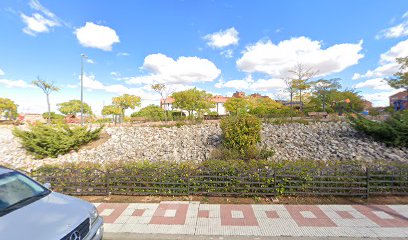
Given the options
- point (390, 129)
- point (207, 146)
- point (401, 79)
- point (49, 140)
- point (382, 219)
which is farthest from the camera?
point (401, 79)

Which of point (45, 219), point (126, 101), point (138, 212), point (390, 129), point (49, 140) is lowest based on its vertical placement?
point (138, 212)

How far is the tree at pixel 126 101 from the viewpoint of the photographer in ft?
107

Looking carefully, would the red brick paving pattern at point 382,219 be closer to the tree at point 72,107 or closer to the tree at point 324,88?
the tree at point 324,88

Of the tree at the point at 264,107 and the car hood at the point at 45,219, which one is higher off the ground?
the tree at the point at 264,107

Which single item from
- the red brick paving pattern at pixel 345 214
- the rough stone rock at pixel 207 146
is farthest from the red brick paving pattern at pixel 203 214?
the rough stone rock at pixel 207 146

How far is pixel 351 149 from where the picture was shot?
28.8 ft

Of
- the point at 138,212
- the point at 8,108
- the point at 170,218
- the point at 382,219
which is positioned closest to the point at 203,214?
the point at 170,218

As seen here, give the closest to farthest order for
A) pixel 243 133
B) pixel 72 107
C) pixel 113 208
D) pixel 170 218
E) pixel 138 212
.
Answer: pixel 170 218 < pixel 138 212 < pixel 113 208 < pixel 243 133 < pixel 72 107

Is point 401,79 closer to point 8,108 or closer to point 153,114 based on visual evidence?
point 153,114

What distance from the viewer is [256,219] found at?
3979 mm

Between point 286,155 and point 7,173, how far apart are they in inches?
373

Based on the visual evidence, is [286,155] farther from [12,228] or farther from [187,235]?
[12,228]

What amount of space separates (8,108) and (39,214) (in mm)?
43104

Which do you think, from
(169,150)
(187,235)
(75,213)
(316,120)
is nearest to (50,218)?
(75,213)
